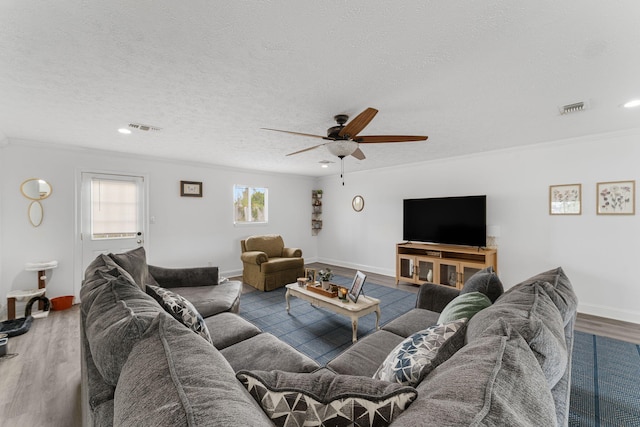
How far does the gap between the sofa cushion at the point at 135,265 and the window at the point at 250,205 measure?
2.99m

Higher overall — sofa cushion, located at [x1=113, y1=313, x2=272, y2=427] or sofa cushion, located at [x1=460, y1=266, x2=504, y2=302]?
sofa cushion, located at [x1=113, y1=313, x2=272, y2=427]

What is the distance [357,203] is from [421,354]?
5262 millimetres

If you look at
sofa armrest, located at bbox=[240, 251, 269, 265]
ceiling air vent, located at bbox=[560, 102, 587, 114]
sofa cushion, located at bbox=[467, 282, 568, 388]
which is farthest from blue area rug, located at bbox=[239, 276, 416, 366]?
ceiling air vent, located at bbox=[560, 102, 587, 114]

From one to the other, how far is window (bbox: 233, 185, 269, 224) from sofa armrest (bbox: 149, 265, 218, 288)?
2.63m

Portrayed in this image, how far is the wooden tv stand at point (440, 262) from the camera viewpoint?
413cm

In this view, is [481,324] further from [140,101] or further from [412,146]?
[412,146]

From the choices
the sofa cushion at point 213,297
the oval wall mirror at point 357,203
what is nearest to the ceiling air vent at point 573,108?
the sofa cushion at point 213,297

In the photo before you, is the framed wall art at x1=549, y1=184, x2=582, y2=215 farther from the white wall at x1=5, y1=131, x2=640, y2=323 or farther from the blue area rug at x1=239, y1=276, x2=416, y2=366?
the blue area rug at x1=239, y1=276, x2=416, y2=366

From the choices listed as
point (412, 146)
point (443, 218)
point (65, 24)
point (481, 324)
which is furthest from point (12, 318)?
point (443, 218)

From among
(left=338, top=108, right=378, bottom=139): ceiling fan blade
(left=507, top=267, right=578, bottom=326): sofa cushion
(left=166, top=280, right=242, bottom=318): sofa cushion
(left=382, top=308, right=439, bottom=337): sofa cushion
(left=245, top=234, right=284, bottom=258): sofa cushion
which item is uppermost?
(left=338, top=108, right=378, bottom=139): ceiling fan blade

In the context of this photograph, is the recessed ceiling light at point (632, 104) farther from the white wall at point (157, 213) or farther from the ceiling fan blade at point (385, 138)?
the white wall at point (157, 213)

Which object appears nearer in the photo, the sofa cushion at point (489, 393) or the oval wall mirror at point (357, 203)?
the sofa cushion at point (489, 393)

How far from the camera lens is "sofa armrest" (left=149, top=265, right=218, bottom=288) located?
119 inches

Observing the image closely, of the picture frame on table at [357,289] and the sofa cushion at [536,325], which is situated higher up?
the sofa cushion at [536,325]
